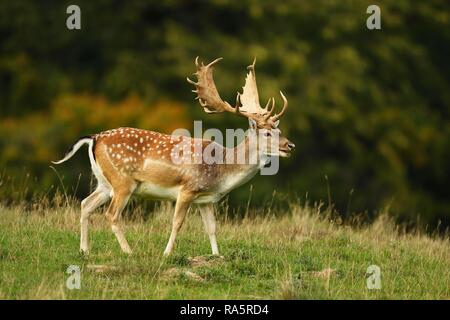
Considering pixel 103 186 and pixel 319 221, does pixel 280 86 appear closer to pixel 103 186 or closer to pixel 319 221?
pixel 319 221

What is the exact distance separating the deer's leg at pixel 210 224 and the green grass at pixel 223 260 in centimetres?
18

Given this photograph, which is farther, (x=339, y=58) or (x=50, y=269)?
(x=339, y=58)

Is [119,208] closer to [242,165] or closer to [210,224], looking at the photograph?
[210,224]

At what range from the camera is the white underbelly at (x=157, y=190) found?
9977mm

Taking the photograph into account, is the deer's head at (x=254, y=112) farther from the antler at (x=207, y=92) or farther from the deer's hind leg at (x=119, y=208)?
the deer's hind leg at (x=119, y=208)

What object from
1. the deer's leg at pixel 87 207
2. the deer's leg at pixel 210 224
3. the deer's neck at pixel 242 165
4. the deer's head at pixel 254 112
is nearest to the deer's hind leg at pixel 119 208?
the deer's leg at pixel 87 207

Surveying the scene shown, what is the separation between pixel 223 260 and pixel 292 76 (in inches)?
684

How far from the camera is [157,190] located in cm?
999

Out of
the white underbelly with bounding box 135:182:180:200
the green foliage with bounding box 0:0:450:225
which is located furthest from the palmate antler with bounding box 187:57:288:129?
the green foliage with bounding box 0:0:450:225

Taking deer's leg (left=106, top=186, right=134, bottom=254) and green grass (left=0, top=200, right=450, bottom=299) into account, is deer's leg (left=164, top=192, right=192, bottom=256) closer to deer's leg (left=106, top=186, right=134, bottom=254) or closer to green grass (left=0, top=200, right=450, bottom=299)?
green grass (left=0, top=200, right=450, bottom=299)

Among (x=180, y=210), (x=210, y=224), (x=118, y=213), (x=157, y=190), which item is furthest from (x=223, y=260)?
(x=118, y=213)
